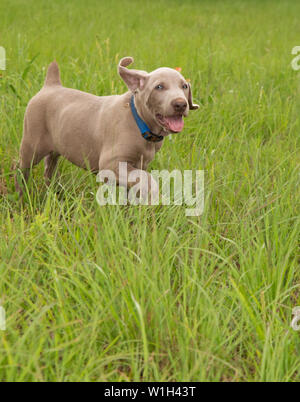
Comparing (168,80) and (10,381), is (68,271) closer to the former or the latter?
(10,381)

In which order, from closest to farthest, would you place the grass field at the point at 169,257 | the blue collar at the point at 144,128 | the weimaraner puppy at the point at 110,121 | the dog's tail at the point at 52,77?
the grass field at the point at 169,257 < the weimaraner puppy at the point at 110,121 < the blue collar at the point at 144,128 < the dog's tail at the point at 52,77

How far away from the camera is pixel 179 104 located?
241 centimetres

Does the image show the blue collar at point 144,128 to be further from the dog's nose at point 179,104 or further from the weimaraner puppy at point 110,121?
the dog's nose at point 179,104

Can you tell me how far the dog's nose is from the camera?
241 cm

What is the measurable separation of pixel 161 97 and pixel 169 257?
0.92 metres

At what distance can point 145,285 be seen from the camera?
183cm

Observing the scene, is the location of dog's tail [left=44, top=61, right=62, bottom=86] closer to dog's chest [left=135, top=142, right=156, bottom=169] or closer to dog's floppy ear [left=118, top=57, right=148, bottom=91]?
dog's floppy ear [left=118, top=57, right=148, bottom=91]

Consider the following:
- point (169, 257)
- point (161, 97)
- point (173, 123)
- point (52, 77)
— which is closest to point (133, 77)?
point (161, 97)

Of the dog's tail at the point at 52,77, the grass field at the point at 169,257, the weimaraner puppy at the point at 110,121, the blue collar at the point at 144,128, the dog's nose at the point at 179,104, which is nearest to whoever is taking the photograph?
the grass field at the point at 169,257

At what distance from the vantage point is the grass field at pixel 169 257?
161 centimetres

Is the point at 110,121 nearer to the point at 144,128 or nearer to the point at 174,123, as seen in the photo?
the point at 144,128

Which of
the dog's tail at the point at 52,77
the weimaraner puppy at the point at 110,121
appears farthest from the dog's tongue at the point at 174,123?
the dog's tail at the point at 52,77
